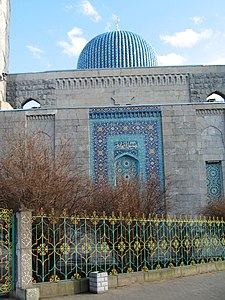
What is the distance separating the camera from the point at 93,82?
51.4 ft

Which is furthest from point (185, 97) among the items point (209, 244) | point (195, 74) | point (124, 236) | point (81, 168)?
point (124, 236)

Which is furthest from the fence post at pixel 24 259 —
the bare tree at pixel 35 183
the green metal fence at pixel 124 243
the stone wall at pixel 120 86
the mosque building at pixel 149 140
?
the stone wall at pixel 120 86

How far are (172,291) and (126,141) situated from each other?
736 cm

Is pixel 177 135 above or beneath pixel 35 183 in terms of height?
above

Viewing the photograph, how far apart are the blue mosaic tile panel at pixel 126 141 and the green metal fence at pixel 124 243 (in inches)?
169

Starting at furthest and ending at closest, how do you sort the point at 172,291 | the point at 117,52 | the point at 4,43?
the point at 117,52 < the point at 4,43 < the point at 172,291

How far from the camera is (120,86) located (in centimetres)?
1557

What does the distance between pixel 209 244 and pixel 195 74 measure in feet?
28.2

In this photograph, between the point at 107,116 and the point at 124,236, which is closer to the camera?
the point at 124,236

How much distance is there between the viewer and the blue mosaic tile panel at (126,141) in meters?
13.0

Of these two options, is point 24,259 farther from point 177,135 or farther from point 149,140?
point 177,135

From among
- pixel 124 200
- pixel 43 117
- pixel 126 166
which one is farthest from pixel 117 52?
pixel 124 200

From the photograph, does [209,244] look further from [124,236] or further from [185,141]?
→ [185,141]

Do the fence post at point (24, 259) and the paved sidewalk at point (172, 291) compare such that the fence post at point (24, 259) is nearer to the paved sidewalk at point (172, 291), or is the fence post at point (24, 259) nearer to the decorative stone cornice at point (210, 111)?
the paved sidewalk at point (172, 291)
